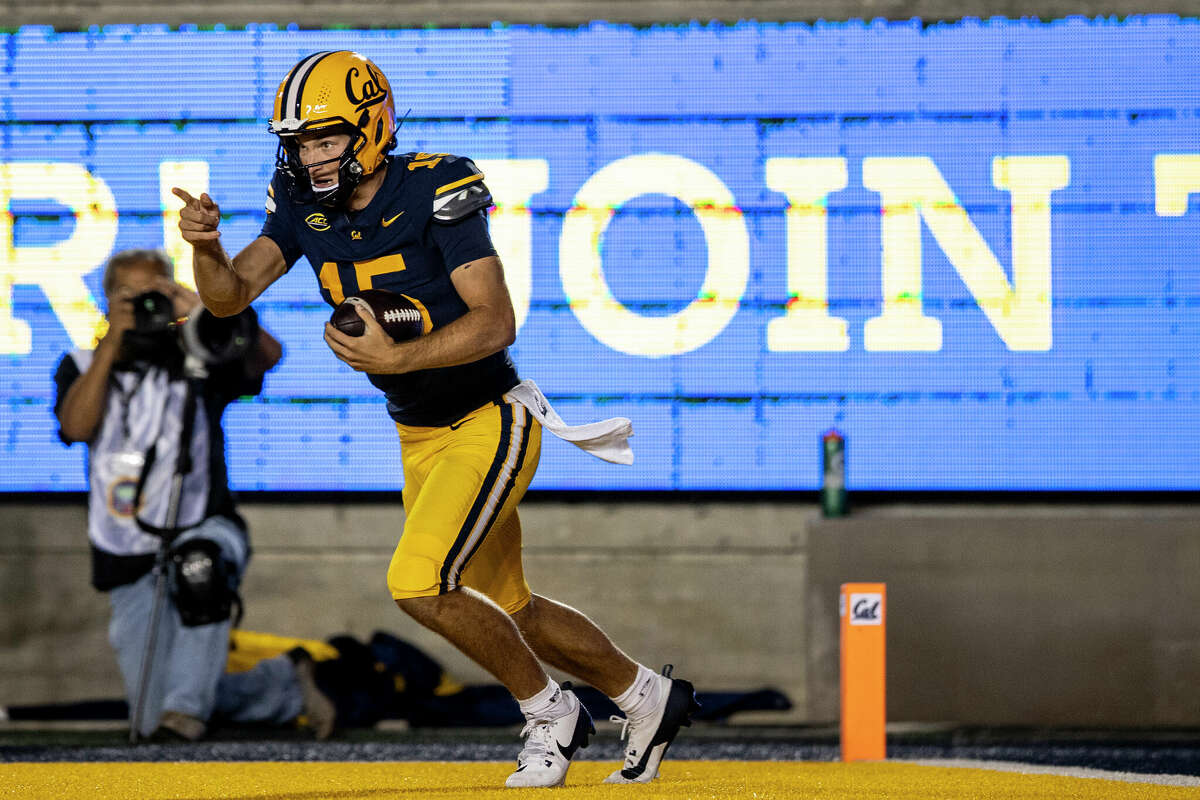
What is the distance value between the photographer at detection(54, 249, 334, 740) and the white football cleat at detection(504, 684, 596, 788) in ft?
8.36

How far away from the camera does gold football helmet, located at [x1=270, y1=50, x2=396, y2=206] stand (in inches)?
156

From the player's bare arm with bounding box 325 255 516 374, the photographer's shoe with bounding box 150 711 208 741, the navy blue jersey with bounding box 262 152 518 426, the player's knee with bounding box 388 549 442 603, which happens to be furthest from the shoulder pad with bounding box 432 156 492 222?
the photographer's shoe with bounding box 150 711 208 741

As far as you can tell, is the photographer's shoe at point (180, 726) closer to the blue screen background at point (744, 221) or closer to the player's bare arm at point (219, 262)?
the blue screen background at point (744, 221)

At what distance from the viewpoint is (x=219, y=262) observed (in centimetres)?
395

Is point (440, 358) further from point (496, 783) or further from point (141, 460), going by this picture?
point (141, 460)

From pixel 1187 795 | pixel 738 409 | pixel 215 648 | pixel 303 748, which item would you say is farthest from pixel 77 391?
pixel 1187 795

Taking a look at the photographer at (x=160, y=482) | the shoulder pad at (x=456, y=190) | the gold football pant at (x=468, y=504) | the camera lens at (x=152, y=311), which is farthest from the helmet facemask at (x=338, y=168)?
the camera lens at (x=152, y=311)

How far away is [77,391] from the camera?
253 inches

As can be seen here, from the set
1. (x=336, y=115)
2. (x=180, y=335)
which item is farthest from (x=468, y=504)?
(x=180, y=335)

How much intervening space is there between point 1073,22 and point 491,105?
113 inches

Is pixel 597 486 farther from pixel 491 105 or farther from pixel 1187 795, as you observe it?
pixel 1187 795

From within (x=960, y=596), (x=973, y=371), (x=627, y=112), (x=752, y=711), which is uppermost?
(x=627, y=112)

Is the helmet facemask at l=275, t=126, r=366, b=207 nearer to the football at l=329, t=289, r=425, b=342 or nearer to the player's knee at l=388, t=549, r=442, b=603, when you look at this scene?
the football at l=329, t=289, r=425, b=342

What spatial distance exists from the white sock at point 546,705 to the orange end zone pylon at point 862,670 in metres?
1.60
